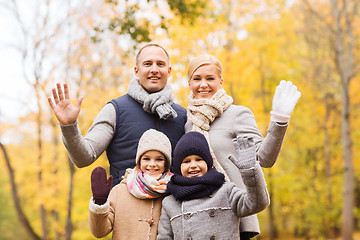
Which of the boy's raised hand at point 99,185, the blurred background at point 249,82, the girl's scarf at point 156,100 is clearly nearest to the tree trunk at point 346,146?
the blurred background at point 249,82

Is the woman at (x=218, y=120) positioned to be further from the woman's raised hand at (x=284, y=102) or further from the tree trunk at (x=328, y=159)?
the tree trunk at (x=328, y=159)

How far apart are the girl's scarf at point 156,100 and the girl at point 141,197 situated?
22 cm

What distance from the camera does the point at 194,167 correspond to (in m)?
2.93

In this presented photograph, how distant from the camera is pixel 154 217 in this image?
298cm

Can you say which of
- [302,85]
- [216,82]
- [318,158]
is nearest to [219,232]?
[216,82]

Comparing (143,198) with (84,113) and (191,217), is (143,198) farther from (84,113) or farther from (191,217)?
(84,113)

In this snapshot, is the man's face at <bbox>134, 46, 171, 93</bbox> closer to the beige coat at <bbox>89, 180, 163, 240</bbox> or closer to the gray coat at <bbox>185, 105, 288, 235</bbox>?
the gray coat at <bbox>185, 105, 288, 235</bbox>

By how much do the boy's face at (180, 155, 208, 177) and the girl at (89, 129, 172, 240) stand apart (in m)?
0.18

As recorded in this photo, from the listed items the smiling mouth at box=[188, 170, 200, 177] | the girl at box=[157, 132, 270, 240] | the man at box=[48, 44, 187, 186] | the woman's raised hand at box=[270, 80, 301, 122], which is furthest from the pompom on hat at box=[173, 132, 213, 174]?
the woman's raised hand at box=[270, 80, 301, 122]

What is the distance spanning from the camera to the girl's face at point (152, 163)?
307 centimetres

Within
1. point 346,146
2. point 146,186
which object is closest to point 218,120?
point 146,186

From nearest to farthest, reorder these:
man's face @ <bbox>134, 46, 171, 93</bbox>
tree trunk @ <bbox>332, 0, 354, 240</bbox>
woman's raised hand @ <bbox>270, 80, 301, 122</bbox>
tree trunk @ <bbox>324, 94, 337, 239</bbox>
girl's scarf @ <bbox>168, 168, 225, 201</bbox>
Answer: woman's raised hand @ <bbox>270, 80, 301, 122</bbox> → girl's scarf @ <bbox>168, 168, 225, 201</bbox> → man's face @ <bbox>134, 46, 171, 93</bbox> → tree trunk @ <bbox>332, 0, 354, 240</bbox> → tree trunk @ <bbox>324, 94, 337, 239</bbox>

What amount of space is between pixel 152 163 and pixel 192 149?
14.0 inches

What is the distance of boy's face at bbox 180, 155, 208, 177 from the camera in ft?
9.58
